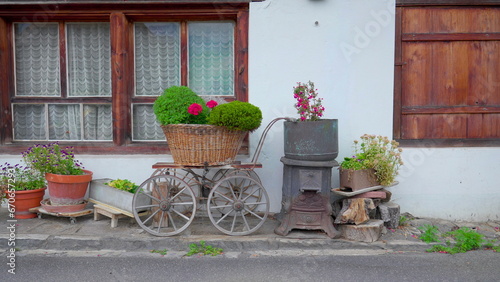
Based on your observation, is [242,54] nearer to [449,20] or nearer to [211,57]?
[211,57]

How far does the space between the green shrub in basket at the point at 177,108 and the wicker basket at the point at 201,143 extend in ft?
0.39

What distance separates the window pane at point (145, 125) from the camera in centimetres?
604

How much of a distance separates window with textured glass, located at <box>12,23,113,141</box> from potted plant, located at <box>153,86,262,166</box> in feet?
6.13

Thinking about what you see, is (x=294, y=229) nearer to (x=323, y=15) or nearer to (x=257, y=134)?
(x=257, y=134)

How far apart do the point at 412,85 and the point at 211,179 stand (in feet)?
10.5

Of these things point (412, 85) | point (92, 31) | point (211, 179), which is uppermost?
point (92, 31)

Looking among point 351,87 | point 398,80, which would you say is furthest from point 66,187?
point 398,80

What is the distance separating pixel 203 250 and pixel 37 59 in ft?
13.2

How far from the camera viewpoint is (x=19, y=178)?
5.54 metres

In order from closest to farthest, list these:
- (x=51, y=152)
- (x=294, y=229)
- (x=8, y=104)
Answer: (x=294, y=229) → (x=51, y=152) → (x=8, y=104)

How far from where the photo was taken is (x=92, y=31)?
601 cm

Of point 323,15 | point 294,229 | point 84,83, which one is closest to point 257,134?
point 294,229

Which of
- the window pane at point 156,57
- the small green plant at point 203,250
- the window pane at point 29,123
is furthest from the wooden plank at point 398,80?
the window pane at point 29,123

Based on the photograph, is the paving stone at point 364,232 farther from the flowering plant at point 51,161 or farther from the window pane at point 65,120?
the window pane at point 65,120
